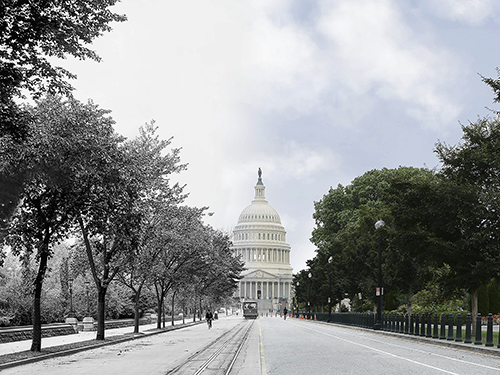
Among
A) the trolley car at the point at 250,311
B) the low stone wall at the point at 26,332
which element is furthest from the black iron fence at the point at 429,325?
the trolley car at the point at 250,311

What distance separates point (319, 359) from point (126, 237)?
32.6 ft

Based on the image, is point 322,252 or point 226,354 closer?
point 226,354

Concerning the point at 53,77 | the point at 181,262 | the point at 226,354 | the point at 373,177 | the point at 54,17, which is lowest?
the point at 226,354

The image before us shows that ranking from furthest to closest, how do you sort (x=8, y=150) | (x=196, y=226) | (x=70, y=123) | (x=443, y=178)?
(x=196, y=226) → (x=443, y=178) → (x=70, y=123) → (x=8, y=150)

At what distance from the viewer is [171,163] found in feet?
116

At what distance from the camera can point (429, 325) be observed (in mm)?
28047

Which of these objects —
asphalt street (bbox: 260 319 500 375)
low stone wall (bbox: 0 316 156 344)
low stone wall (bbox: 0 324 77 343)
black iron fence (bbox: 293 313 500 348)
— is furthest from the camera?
low stone wall (bbox: 0 316 156 344)

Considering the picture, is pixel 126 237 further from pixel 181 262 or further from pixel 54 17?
pixel 181 262

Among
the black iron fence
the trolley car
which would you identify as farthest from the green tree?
the trolley car

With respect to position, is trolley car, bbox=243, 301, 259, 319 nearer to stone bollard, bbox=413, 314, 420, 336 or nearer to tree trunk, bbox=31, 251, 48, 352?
stone bollard, bbox=413, 314, 420, 336

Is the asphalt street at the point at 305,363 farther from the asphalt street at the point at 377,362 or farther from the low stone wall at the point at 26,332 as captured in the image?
the low stone wall at the point at 26,332

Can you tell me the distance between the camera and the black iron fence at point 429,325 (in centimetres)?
2299

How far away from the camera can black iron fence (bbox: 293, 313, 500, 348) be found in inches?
905

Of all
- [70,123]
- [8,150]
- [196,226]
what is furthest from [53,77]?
[196,226]
